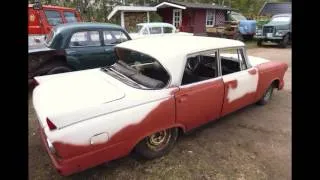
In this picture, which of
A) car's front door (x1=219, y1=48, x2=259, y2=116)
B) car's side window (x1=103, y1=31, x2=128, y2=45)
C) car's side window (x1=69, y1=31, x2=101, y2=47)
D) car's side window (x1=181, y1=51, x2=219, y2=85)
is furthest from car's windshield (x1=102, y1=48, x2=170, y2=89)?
car's side window (x1=103, y1=31, x2=128, y2=45)

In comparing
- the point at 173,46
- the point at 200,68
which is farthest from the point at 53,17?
the point at 173,46

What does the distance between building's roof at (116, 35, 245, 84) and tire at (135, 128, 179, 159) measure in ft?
2.39

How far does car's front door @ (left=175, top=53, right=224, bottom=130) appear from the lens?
335 cm

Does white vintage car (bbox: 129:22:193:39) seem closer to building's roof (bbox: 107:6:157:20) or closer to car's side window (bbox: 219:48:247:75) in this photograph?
building's roof (bbox: 107:6:157:20)

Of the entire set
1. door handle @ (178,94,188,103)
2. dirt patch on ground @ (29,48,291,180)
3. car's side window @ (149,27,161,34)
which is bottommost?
dirt patch on ground @ (29,48,291,180)

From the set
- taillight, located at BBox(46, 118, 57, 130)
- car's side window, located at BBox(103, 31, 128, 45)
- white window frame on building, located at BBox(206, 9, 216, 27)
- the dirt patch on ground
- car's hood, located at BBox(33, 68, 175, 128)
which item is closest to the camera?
taillight, located at BBox(46, 118, 57, 130)

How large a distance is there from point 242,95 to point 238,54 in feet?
2.34

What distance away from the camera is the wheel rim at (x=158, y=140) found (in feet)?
11.0
